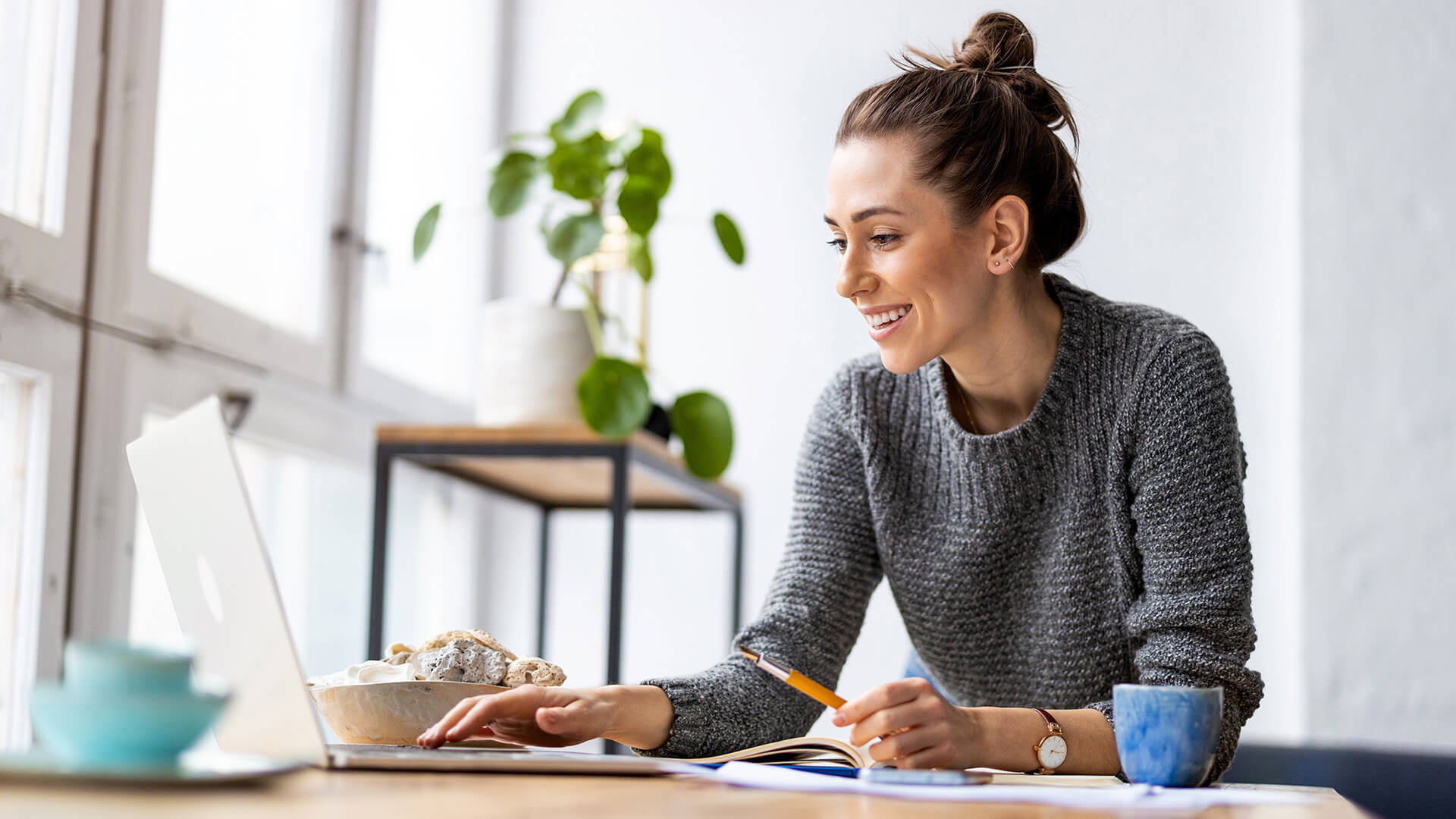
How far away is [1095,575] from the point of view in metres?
1.26

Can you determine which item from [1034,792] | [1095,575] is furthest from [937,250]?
[1034,792]

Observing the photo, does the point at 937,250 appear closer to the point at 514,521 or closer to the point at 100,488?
the point at 100,488

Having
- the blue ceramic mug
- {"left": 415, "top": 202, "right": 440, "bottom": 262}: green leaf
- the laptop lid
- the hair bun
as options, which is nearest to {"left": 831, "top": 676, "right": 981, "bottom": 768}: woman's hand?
the blue ceramic mug

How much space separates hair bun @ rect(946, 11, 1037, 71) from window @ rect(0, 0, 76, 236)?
0.99 meters

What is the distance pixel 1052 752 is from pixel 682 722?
0.95 feet

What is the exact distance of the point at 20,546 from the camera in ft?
4.72

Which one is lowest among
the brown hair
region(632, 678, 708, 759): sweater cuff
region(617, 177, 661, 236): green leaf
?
region(632, 678, 708, 759): sweater cuff

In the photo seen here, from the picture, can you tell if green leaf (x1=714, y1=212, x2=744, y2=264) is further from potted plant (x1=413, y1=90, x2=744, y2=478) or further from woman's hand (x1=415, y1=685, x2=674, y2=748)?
woman's hand (x1=415, y1=685, x2=674, y2=748)

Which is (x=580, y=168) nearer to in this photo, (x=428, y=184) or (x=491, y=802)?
(x=428, y=184)

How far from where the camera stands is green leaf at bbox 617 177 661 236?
1.91 metres

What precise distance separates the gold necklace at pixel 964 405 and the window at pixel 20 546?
1013 millimetres

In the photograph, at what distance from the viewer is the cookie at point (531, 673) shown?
92 cm

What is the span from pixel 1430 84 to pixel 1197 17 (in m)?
0.46

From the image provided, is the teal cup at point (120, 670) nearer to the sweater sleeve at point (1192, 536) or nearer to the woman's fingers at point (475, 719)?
the woman's fingers at point (475, 719)
